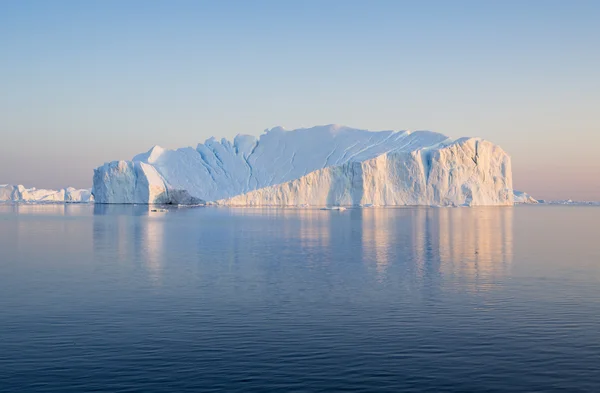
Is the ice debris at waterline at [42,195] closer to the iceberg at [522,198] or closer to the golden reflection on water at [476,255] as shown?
the iceberg at [522,198]

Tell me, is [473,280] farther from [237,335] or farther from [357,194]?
[357,194]

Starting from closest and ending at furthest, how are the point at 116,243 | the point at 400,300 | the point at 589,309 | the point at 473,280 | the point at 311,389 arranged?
the point at 311,389, the point at 589,309, the point at 400,300, the point at 473,280, the point at 116,243

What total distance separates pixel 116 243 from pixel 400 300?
683 inches

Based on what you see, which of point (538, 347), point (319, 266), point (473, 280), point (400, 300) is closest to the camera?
point (538, 347)

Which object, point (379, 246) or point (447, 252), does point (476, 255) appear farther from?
point (379, 246)

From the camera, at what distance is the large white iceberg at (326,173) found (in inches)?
3066

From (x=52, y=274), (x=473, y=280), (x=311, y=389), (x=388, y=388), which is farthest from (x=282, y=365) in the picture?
(x=52, y=274)

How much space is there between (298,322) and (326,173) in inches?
2625

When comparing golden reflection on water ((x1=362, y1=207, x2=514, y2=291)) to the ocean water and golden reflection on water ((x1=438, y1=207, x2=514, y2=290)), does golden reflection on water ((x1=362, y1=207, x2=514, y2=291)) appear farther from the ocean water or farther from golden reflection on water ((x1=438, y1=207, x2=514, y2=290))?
the ocean water

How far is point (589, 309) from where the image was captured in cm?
1288

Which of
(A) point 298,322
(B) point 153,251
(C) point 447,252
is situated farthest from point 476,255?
(A) point 298,322

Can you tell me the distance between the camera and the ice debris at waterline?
149 m

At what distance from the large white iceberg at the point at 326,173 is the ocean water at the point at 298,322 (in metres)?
54.8

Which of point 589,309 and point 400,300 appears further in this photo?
point 400,300
